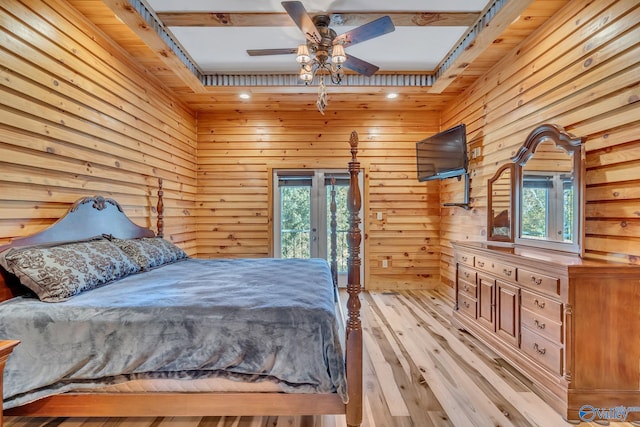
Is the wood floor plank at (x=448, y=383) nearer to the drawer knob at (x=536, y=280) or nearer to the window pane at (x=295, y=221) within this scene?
the drawer knob at (x=536, y=280)

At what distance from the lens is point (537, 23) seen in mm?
2740

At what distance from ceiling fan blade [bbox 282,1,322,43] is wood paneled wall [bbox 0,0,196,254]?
1789 mm

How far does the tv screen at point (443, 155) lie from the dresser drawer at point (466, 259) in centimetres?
112

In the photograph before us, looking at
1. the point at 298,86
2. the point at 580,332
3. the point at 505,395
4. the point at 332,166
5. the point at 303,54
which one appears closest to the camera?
the point at 580,332

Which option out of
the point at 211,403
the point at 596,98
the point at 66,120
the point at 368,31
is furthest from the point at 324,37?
the point at 211,403

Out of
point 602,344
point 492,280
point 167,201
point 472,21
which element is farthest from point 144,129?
point 602,344

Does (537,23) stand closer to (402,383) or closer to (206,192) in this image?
(402,383)

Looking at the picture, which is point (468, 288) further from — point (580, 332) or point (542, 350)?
point (580, 332)

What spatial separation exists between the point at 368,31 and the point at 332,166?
2694 millimetres

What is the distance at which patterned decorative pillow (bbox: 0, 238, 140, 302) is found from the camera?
184cm

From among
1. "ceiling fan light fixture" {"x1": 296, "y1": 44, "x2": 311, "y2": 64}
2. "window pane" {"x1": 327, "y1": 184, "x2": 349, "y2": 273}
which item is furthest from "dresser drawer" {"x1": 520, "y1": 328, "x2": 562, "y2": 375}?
"window pane" {"x1": 327, "y1": 184, "x2": 349, "y2": 273}

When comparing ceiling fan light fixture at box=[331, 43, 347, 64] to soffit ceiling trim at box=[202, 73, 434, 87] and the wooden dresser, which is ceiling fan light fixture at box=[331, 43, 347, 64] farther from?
the wooden dresser

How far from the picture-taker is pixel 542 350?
218 centimetres

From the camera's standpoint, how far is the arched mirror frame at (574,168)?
2.29 m
